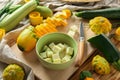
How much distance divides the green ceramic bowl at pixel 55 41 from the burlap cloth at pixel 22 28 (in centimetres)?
6

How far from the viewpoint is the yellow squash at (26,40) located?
2.60 ft

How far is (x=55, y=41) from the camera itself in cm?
82

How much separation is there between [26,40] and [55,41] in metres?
0.09

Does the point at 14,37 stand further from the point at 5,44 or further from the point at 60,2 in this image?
the point at 60,2

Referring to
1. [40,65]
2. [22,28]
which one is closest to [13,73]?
[40,65]

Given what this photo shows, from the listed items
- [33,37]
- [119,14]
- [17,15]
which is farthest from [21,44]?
[119,14]

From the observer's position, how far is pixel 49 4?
3.30ft

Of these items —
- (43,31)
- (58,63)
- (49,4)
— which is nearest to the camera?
(58,63)

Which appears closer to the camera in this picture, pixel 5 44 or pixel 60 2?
pixel 5 44

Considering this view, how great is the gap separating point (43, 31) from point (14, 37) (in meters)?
0.11

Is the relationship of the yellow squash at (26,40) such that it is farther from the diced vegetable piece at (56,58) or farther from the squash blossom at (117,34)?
the squash blossom at (117,34)

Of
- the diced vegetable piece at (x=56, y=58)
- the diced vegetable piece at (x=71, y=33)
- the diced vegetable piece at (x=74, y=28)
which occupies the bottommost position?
the diced vegetable piece at (x=71, y=33)

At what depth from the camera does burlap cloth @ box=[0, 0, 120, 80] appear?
0.78 m

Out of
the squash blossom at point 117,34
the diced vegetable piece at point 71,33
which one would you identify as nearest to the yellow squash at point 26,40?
the diced vegetable piece at point 71,33
